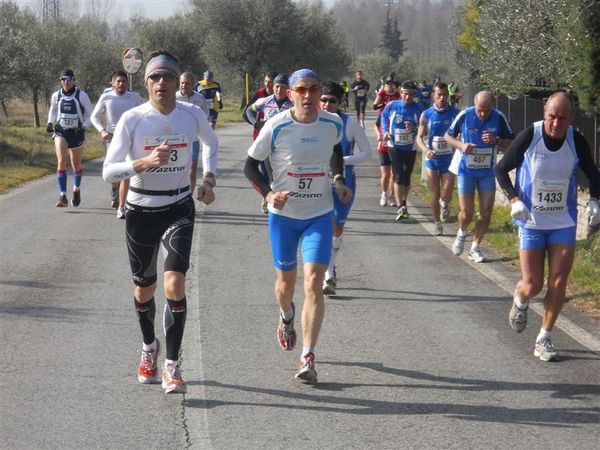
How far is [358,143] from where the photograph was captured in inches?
351

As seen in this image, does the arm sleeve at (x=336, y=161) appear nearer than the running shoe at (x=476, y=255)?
Yes

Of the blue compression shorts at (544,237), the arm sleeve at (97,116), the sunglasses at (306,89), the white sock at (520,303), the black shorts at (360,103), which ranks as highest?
the sunglasses at (306,89)

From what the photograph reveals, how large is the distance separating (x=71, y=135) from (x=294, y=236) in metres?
9.52

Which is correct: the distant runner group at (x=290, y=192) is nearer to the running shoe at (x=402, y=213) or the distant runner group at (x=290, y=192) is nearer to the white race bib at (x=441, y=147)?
the white race bib at (x=441, y=147)

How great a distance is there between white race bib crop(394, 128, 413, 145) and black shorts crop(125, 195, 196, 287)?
8.65 meters

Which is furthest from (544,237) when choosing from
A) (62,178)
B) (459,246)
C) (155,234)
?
(62,178)

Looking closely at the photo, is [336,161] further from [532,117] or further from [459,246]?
[532,117]

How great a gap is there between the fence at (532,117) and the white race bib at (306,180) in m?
7.45

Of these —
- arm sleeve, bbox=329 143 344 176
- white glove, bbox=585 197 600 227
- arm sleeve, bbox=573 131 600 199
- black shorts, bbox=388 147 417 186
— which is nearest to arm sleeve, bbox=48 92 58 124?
black shorts, bbox=388 147 417 186

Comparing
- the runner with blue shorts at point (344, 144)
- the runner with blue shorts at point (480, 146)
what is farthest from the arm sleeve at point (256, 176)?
the runner with blue shorts at point (480, 146)

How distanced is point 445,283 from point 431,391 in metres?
3.89

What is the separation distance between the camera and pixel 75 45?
6009 centimetres

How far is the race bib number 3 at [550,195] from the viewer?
7.59 metres

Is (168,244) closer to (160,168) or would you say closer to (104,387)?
(160,168)
